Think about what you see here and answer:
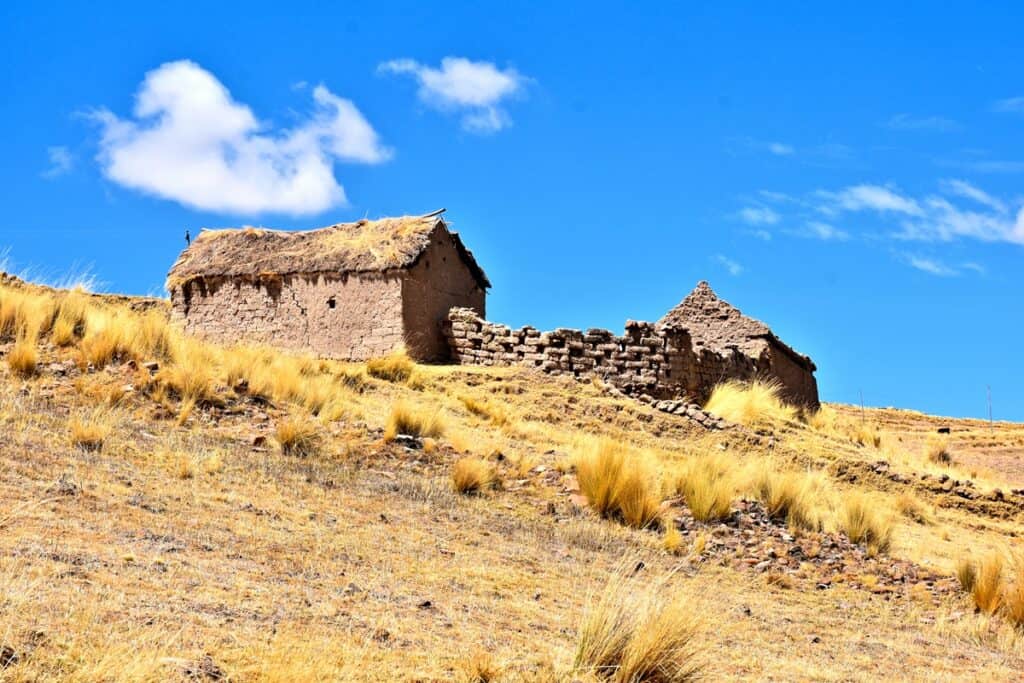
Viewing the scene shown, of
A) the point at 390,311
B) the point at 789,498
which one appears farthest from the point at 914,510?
the point at 390,311

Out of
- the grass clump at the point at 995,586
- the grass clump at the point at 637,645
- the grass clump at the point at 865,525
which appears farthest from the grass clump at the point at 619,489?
the grass clump at the point at 637,645

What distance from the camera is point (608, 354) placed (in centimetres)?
2048

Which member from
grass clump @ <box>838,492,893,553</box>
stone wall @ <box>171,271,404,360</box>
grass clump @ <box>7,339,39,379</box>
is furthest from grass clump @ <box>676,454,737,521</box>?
stone wall @ <box>171,271,404,360</box>

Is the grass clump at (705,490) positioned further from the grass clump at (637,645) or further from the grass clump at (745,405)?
the grass clump at (745,405)

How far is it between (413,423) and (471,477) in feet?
6.24

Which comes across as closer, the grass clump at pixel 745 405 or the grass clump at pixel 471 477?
the grass clump at pixel 471 477

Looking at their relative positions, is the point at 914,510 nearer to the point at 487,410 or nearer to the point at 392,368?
the point at 487,410

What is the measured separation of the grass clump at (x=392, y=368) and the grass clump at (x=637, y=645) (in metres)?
12.5

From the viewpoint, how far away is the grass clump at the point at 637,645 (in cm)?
587

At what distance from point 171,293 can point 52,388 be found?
1249 centimetres

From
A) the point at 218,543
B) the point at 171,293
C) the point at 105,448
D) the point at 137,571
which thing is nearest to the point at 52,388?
the point at 105,448

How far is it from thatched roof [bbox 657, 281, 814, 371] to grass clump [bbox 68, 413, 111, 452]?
17.7 metres

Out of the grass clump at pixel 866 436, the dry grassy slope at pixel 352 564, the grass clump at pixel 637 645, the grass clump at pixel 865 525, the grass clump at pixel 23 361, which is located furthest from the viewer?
the grass clump at pixel 866 436

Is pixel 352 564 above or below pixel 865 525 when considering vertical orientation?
below
